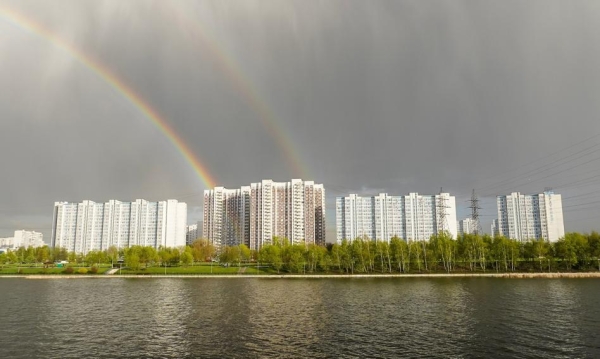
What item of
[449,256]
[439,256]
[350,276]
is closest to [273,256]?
[350,276]

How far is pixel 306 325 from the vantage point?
48531mm

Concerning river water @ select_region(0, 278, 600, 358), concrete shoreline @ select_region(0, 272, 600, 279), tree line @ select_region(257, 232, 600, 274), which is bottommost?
concrete shoreline @ select_region(0, 272, 600, 279)

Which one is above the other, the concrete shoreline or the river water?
the river water

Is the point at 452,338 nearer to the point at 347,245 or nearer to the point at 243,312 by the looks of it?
the point at 243,312

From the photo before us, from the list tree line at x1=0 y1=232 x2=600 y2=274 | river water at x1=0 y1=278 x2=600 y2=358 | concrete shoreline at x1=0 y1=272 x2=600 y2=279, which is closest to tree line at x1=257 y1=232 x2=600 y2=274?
tree line at x1=0 y1=232 x2=600 y2=274

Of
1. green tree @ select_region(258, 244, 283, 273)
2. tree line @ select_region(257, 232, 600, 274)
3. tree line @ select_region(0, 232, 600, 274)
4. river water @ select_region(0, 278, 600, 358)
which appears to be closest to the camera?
river water @ select_region(0, 278, 600, 358)

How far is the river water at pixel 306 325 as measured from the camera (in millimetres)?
37266

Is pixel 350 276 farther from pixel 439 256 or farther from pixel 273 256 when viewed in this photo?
pixel 439 256

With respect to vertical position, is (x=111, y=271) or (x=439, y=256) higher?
(x=439, y=256)

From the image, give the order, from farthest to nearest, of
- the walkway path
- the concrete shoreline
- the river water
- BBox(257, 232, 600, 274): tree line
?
the walkway path, BBox(257, 232, 600, 274): tree line, the concrete shoreline, the river water

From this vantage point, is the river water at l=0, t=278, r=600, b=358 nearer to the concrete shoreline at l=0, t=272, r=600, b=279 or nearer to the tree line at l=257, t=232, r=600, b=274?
the concrete shoreline at l=0, t=272, r=600, b=279

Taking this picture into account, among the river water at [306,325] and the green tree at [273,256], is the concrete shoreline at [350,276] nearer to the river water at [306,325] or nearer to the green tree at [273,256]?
the green tree at [273,256]

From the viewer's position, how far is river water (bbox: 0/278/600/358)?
37.3 m

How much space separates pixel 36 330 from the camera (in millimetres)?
46688
